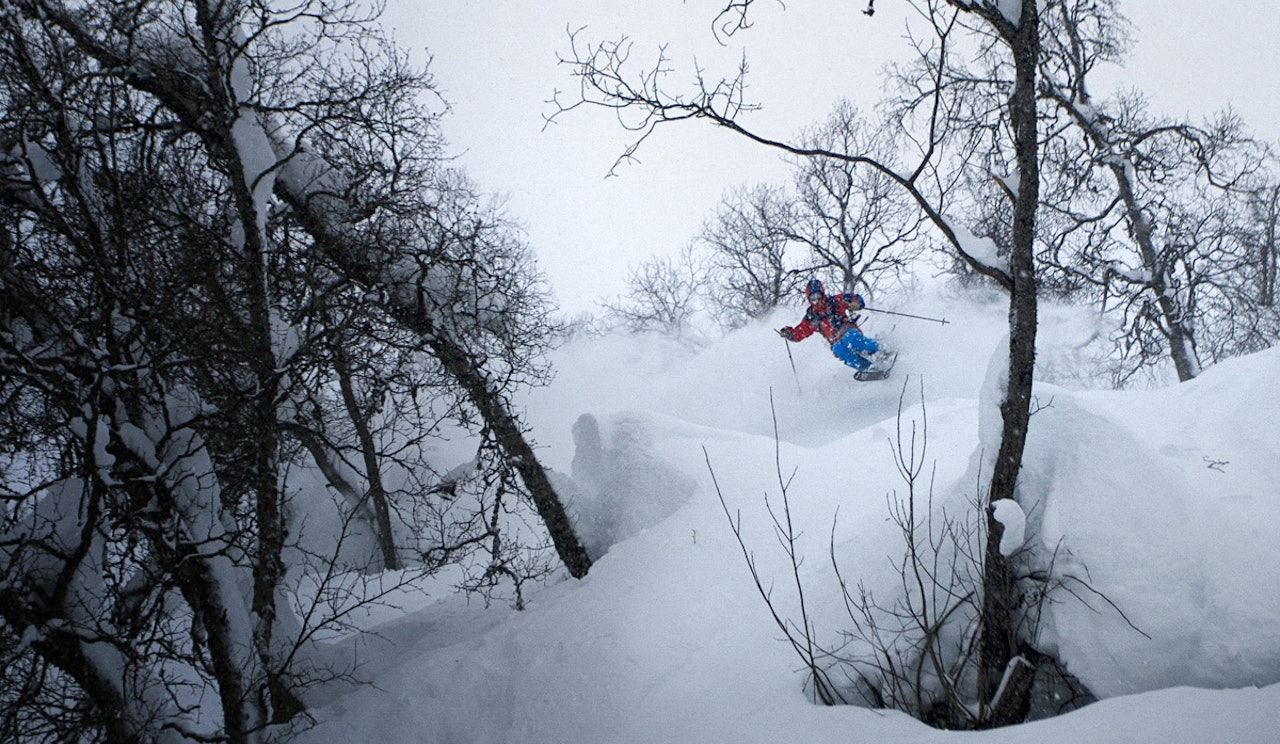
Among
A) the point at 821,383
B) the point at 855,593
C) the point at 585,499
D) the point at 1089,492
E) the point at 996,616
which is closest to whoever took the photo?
the point at 996,616

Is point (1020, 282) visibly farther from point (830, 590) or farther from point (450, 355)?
point (450, 355)

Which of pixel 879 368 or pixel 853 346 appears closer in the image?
pixel 853 346

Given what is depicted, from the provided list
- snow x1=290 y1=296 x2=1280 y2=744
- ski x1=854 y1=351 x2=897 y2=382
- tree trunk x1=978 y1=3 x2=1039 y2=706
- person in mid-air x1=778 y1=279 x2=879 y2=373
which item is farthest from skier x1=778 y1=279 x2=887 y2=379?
tree trunk x1=978 y1=3 x2=1039 y2=706

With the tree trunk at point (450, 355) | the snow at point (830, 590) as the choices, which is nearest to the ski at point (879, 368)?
the snow at point (830, 590)

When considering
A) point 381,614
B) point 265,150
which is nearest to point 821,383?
point 381,614

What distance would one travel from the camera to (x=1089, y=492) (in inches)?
150

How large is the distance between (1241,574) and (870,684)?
6.92 ft

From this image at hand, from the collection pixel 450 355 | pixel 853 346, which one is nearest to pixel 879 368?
pixel 853 346

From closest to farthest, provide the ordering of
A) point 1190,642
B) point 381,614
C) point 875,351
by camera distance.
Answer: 1. point 1190,642
2. point 381,614
3. point 875,351

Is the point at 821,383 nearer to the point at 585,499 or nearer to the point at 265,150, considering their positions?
the point at 585,499

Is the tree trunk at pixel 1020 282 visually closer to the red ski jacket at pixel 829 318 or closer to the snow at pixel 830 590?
the snow at pixel 830 590

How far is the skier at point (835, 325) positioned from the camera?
12.1m

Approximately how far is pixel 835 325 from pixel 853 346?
2.11 feet

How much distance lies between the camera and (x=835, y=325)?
12.5 meters
